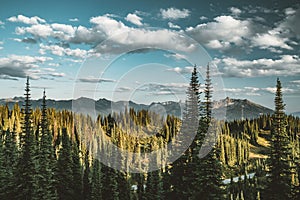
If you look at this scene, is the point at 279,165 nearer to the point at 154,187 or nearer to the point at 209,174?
the point at 209,174

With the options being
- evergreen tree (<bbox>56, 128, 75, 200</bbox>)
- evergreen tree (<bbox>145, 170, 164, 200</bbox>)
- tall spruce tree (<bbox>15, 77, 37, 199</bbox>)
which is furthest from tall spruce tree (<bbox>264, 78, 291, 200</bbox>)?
evergreen tree (<bbox>56, 128, 75, 200</bbox>)

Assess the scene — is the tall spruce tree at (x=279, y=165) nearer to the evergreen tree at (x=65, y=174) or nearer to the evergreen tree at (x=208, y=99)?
the evergreen tree at (x=208, y=99)

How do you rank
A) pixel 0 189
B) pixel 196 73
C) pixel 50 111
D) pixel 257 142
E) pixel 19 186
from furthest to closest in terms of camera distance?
1. pixel 257 142
2. pixel 50 111
3. pixel 0 189
4. pixel 19 186
5. pixel 196 73

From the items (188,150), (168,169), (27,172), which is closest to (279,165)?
(188,150)

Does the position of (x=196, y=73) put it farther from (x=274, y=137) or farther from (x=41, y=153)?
(x=41, y=153)

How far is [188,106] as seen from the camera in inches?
1210

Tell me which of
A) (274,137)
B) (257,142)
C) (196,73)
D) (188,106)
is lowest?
(257,142)

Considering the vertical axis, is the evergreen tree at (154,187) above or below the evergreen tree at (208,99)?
below

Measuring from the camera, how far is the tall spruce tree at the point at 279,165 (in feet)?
89.0

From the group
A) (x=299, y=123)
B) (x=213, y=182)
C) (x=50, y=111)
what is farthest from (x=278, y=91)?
(x=299, y=123)

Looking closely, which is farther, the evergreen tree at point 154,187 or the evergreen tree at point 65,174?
the evergreen tree at point 65,174

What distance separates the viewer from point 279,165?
27.7 m

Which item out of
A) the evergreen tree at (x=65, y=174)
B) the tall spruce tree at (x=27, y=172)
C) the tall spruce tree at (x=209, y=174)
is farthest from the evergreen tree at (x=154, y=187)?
the tall spruce tree at (x=209, y=174)

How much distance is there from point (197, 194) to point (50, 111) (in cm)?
11841
